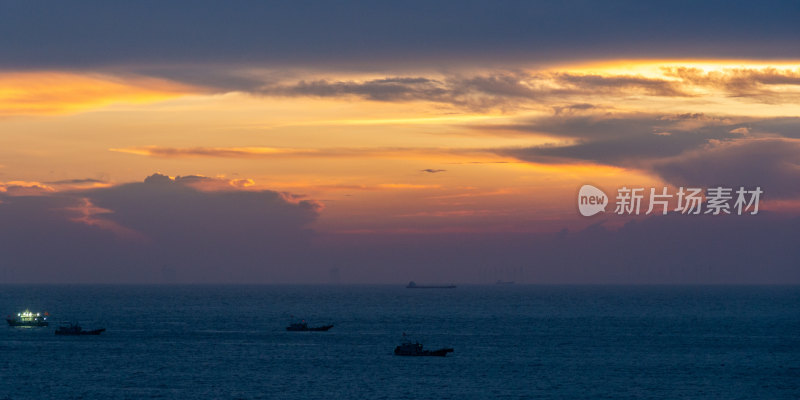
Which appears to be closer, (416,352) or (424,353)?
(416,352)

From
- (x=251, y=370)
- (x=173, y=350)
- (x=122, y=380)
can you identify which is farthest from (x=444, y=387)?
(x=173, y=350)

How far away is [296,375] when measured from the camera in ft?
472

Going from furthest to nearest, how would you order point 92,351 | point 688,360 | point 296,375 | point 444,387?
1. point 92,351
2. point 688,360
3. point 296,375
4. point 444,387

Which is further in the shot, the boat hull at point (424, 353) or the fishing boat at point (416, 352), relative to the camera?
the fishing boat at point (416, 352)

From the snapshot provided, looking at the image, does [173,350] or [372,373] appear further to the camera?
[173,350]

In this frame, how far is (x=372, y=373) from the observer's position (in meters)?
145

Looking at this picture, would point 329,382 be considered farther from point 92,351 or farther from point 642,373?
point 92,351

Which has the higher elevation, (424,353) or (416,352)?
(416,352)

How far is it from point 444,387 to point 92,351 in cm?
8419

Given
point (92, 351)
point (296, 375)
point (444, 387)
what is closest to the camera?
point (444, 387)

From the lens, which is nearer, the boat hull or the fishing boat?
the boat hull

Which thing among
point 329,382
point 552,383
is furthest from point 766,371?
point 329,382

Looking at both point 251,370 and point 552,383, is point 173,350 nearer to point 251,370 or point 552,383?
point 251,370

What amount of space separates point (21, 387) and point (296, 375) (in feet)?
132
